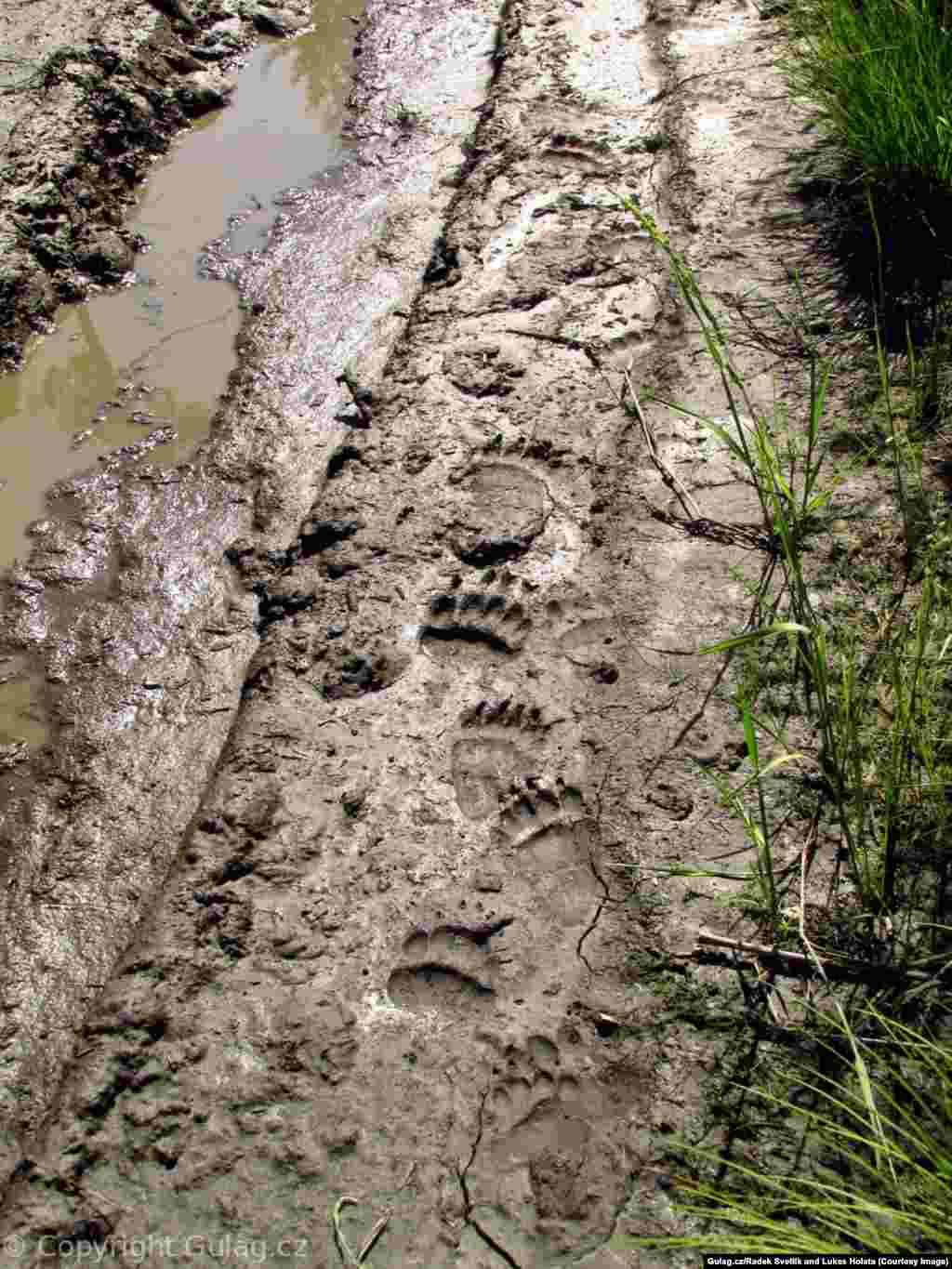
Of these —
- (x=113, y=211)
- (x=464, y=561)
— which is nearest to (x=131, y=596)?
(x=464, y=561)

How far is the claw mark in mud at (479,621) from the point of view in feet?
7.72

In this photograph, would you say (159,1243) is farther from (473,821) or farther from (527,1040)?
(473,821)

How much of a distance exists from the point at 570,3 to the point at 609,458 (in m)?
2.87

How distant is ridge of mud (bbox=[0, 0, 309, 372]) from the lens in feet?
11.9

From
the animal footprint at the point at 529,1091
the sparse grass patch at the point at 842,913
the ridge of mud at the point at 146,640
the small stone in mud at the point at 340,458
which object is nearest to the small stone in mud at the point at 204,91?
the ridge of mud at the point at 146,640

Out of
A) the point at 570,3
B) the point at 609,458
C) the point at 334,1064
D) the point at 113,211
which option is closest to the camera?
the point at 334,1064

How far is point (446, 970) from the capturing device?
1.87 metres

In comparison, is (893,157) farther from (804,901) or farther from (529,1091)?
(529,1091)

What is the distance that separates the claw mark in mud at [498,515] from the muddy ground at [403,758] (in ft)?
0.03

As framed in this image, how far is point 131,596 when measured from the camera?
2.79 metres

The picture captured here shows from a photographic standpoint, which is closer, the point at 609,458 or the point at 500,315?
the point at 609,458

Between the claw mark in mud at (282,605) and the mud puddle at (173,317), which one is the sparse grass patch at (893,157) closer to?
the claw mark in mud at (282,605)
